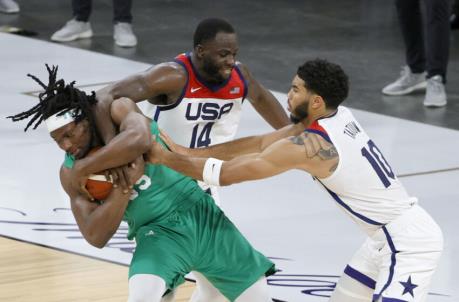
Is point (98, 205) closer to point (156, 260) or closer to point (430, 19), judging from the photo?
point (156, 260)

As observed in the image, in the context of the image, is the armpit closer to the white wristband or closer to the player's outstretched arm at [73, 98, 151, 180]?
the white wristband

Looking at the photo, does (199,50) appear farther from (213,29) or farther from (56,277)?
(56,277)

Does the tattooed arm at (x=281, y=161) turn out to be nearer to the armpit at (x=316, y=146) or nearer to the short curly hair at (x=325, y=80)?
the armpit at (x=316, y=146)

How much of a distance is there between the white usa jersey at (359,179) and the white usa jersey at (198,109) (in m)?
0.99

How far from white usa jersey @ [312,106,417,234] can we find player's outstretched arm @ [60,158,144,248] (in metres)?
0.77

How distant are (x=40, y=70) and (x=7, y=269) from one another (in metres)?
5.15

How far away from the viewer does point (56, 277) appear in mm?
6367

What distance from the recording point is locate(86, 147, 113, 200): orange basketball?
4.92m

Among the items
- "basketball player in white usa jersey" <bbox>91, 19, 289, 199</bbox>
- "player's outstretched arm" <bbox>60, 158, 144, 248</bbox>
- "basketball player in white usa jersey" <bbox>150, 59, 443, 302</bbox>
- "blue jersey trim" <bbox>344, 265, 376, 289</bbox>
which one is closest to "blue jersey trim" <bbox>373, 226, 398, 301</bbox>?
"basketball player in white usa jersey" <bbox>150, 59, 443, 302</bbox>

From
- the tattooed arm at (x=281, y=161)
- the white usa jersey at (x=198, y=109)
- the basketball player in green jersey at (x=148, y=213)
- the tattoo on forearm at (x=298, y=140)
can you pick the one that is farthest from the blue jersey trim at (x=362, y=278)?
the white usa jersey at (x=198, y=109)

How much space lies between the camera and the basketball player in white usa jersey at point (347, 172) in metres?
4.94

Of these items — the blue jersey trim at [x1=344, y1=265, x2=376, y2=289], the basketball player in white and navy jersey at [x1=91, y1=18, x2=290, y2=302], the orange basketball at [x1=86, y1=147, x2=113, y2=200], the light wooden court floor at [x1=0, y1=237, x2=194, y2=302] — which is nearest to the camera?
the orange basketball at [x1=86, y1=147, x2=113, y2=200]

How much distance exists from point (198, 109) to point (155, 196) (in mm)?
952

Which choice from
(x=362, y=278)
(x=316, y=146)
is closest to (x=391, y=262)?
(x=362, y=278)
